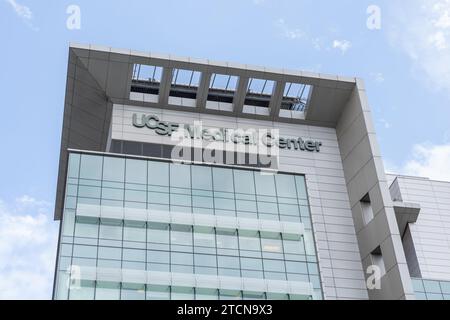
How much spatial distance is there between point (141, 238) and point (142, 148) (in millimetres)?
9123

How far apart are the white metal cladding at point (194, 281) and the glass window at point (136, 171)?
23.9 ft

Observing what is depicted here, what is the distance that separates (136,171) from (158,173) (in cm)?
148

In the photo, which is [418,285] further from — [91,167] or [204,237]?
[91,167]

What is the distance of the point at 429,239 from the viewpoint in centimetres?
5981

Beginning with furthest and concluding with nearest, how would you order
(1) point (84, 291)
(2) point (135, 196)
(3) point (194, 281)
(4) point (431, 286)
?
(4) point (431, 286), (2) point (135, 196), (3) point (194, 281), (1) point (84, 291)

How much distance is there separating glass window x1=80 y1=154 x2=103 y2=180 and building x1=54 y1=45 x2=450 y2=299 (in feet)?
0.25

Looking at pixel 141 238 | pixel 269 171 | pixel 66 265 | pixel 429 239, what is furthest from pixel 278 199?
pixel 429 239

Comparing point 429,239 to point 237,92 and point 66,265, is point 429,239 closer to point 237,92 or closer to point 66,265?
point 237,92

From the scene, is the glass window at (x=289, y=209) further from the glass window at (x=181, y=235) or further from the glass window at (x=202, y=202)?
the glass window at (x=181, y=235)

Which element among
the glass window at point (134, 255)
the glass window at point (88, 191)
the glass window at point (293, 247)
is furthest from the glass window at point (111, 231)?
the glass window at point (293, 247)

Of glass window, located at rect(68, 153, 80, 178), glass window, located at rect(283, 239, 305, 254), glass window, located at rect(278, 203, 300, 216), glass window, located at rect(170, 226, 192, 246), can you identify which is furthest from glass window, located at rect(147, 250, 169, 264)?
glass window, located at rect(278, 203, 300, 216)

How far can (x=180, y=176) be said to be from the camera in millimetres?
46469

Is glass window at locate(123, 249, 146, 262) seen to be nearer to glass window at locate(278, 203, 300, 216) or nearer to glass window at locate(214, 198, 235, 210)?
glass window at locate(214, 198, 235, 210)

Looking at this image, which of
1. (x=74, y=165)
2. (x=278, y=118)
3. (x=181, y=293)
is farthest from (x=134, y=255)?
(x=278, y=118)
